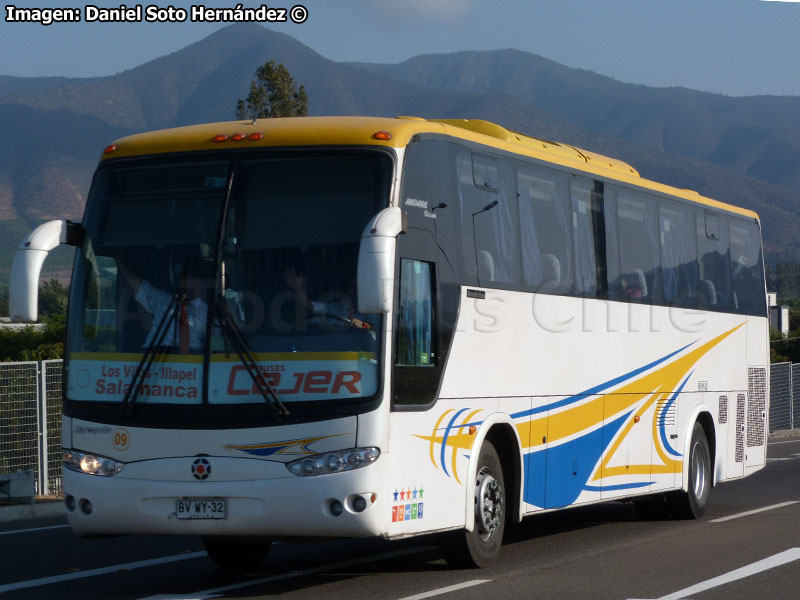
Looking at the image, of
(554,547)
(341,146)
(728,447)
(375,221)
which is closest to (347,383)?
(375,221)

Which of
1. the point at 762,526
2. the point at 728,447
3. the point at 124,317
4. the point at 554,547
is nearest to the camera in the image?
the point at 124,317

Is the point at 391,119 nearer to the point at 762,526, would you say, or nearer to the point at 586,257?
the point at 586,257

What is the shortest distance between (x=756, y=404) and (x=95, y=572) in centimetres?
1007

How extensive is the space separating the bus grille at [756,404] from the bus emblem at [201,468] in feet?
33.1

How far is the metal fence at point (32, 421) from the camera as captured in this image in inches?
722

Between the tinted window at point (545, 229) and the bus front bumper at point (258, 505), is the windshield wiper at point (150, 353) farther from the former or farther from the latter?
the tinted window at point (545, 229)

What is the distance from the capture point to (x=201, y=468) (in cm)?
944

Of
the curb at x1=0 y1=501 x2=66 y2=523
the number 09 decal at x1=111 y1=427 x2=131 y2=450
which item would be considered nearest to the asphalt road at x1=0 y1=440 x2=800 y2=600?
the number 09 decal at x1=111 y1=427 x2=131 y2=450

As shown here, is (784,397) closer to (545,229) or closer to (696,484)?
(696,484)

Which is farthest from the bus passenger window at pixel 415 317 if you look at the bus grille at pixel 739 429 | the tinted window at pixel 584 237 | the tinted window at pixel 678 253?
the bus grille at pixel 739 429

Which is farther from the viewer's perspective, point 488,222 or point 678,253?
point 678,253

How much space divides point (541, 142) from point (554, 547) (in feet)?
12.7

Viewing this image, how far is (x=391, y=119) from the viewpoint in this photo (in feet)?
33.7

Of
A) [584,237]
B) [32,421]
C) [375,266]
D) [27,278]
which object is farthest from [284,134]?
[32,421]
